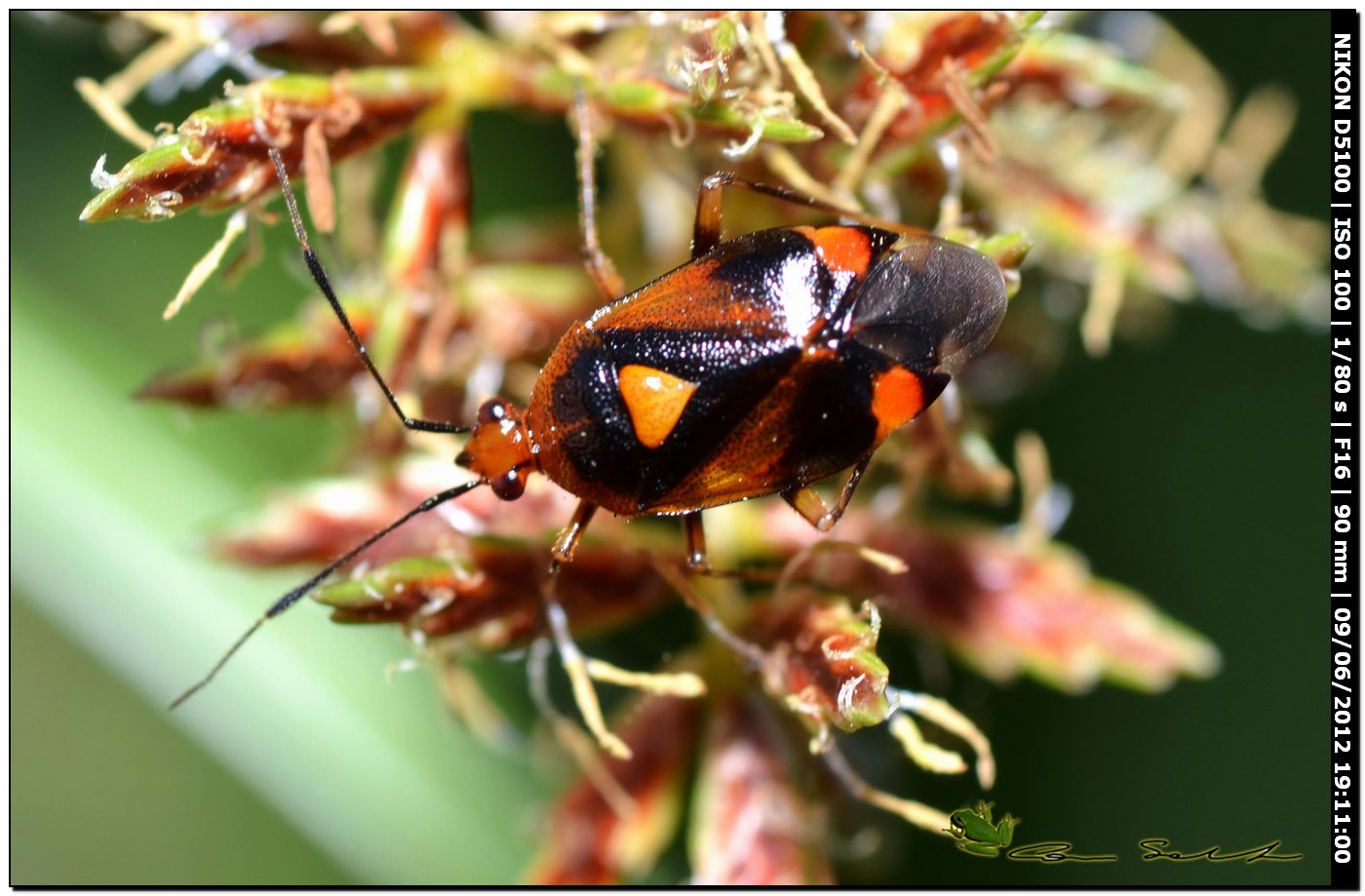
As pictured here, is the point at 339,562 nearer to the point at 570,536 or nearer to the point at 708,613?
the point at 570,536

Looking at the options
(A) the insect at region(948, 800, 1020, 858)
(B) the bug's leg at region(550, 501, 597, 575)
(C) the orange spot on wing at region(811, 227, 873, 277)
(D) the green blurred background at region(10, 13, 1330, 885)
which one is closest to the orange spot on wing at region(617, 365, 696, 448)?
(B) the bug's leg at region(550, 501, 597, 575)

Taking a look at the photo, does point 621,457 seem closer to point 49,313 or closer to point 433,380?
point 433,380

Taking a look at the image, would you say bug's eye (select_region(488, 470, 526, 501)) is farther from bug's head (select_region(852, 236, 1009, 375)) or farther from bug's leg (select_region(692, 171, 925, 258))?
bug's head (select_region(852, 236, 1009, 375))

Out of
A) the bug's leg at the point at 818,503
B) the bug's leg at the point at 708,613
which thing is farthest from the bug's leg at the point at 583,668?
the bug's leg at the point at 818,503

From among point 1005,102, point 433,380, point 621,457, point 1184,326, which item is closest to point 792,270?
point 621,457

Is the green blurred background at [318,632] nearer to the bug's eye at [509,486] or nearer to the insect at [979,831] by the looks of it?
the insect at [979,831]

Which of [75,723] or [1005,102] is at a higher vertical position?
[1005,102]
